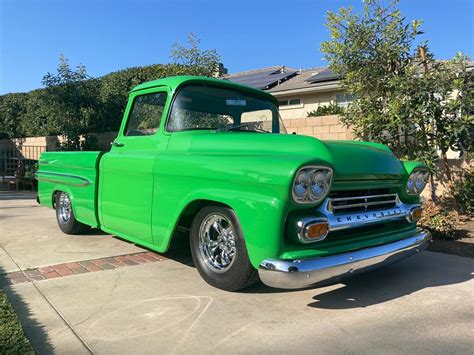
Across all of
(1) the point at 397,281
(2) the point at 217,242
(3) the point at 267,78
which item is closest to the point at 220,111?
(2) the point at 217,242

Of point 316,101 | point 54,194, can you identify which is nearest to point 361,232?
point 54,194

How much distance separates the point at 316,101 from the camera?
15.2m

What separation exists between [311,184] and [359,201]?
2.19ft

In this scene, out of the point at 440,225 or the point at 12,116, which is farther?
the point at 12,116

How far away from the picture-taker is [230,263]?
12.2ft

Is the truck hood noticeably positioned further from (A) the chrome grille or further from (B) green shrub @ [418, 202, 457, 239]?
(B) green shrub @ [418, 202, 457, 239]

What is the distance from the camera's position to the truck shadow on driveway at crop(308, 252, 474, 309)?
145 inches

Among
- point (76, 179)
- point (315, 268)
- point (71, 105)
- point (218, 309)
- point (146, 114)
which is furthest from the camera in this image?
point (71, 105)

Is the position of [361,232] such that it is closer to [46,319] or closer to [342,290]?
[342,290]

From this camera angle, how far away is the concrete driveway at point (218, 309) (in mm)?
2904

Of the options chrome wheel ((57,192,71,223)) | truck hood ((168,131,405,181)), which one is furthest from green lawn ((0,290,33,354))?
chrome wheel ((57,192,71,223))

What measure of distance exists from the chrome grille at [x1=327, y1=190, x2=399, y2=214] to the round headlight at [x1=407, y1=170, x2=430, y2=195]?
21cm

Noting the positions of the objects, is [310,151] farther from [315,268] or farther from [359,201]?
[315,268]

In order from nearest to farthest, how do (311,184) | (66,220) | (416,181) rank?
(311,184) < (416,181) < (66,220)
